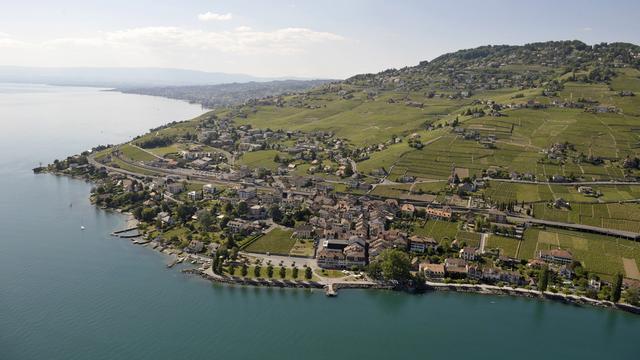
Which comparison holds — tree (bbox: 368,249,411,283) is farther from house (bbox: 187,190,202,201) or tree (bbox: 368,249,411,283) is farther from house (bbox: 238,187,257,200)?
house (bbox: 187,190,202,201)

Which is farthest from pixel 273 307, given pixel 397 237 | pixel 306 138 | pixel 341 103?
pixel 341 103

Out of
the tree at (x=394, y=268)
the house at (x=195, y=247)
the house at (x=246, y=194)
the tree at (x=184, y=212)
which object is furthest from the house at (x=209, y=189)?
the tree at (x=394, y=268)

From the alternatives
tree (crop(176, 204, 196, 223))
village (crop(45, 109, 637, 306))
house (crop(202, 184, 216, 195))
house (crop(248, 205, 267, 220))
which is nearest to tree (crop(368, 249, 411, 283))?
village (crop(45, 109, 637, 306))

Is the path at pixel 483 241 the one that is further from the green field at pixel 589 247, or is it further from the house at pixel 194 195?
the house at pixel 194 195

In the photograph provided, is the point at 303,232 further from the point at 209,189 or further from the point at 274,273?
the point at 209,189

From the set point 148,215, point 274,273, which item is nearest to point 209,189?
point 148,215

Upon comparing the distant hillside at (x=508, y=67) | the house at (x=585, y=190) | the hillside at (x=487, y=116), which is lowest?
the house at (x=585, y=190)

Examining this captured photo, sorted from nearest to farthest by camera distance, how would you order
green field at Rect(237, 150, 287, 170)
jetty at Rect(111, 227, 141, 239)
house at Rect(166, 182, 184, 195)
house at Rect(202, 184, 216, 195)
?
1. jetty at Rect(111, 227, 141, 239)
2. house at Rect(202, 184, 216, 195)
3. house at Rect(166, 182, 184, 195)
4. green field at Rect(237, 150, 287, 170)
